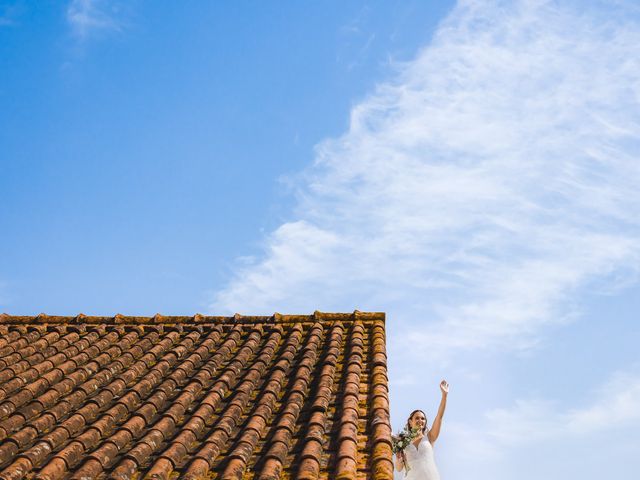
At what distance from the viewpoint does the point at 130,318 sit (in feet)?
36.1

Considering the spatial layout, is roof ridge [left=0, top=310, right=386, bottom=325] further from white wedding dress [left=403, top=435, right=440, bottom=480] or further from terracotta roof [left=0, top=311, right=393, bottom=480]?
white wedding dress [left=403, top=435, right=440, bottom=480]

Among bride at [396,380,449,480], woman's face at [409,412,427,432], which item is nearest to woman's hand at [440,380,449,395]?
bride at [396,380,449,480]

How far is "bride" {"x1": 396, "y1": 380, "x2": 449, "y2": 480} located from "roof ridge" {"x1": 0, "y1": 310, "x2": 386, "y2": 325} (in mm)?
2452

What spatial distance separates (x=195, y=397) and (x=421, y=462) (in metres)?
2.82

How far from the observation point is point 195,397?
26.2ft

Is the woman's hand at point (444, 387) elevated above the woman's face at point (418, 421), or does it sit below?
above

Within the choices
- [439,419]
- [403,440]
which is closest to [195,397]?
[403,440]

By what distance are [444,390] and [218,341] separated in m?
3.50

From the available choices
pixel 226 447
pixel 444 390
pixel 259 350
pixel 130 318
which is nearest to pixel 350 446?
pixel 226 447

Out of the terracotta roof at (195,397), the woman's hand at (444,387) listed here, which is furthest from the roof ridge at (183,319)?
the woman's hand at (444,387)

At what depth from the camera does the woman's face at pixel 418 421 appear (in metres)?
8.30

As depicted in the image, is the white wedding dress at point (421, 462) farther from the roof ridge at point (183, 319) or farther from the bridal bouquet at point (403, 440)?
the roof ridge at point (183, 319)

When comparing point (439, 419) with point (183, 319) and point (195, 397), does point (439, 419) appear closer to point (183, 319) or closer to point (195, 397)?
point (195, 397)

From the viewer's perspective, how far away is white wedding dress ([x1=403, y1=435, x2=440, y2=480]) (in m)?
7.89
